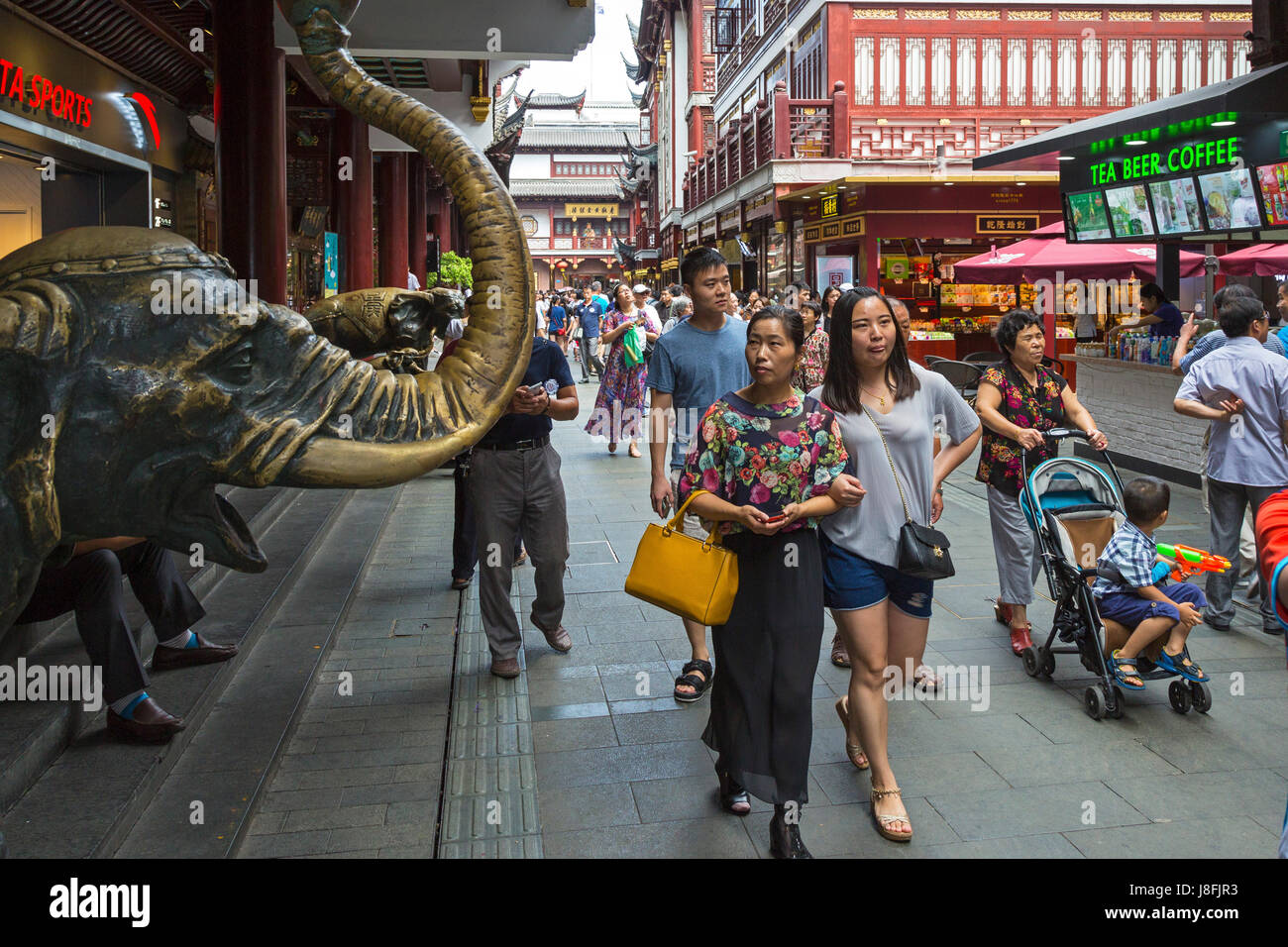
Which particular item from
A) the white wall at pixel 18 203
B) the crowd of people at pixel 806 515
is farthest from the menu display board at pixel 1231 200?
the white wall at pixel 18 203

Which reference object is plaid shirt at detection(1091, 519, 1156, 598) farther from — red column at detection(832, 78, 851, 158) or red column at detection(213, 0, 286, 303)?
red column at detection(832, 78, 851, 158)

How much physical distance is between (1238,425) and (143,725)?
637cm

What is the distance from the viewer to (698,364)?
573cm

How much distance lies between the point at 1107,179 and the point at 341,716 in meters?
11.2

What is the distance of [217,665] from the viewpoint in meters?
5.39

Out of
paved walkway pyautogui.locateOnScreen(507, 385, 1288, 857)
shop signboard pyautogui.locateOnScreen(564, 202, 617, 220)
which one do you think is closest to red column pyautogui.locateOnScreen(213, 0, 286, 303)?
paved walkway pyautogui.locateOnScreen(507, 385, 1288, 857)

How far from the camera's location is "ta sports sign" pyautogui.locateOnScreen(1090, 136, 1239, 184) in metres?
11.2

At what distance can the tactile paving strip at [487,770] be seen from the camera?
13.6 ft

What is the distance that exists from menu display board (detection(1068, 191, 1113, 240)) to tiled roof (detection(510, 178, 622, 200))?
2523 inches

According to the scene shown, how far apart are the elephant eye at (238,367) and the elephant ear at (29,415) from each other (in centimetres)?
25

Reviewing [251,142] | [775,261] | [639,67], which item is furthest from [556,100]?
[251,142]

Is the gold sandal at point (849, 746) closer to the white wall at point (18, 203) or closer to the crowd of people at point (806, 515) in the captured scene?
the crowd of people at point (806, 515)

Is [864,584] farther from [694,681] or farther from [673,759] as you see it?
[694,681]

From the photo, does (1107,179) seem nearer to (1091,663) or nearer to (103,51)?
(1091,663)
